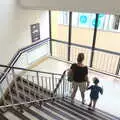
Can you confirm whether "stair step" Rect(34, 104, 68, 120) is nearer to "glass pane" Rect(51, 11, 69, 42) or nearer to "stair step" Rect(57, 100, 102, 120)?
"stair step" Rect(57, 100, 102, 120)

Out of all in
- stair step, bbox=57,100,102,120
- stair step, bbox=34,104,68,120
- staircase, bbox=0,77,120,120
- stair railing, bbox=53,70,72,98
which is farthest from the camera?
stair railing, bbox=53,70,72,98

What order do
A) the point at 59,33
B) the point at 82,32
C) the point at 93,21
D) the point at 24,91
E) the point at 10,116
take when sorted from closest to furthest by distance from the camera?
the point at 10,116 < the point at 24,91 < the point at 93,21 < the point at 82,32 < the point at 59,33

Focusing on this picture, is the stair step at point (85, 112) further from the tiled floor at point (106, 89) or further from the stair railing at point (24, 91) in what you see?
the tiled floor at point (106, 89)

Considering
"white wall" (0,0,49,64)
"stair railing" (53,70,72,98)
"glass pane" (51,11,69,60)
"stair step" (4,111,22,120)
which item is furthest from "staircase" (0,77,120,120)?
"glass pane" (51,11,69,60)

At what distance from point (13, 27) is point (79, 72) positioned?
92.1 inches

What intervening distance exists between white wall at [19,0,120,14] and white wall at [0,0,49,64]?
26.2 inches

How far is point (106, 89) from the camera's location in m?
4.52

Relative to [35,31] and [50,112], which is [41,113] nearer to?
[50,112]

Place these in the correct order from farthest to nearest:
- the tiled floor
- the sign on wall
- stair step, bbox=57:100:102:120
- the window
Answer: the sign on wall
the window
the tiled floor
stair step, bbox=57:100:102:120

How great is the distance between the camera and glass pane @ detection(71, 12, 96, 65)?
5.19m

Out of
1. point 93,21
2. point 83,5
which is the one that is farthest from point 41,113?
point 93,21

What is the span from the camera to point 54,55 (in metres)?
6.31

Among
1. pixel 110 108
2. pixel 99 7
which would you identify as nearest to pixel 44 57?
pixel 110 108

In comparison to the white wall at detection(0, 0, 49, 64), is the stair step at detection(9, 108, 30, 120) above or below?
below
